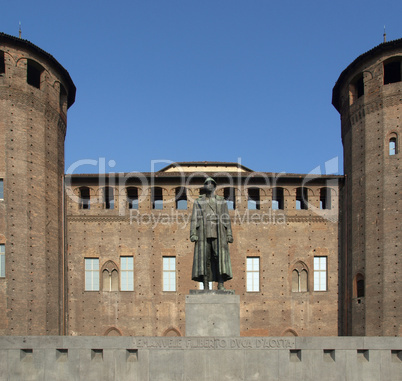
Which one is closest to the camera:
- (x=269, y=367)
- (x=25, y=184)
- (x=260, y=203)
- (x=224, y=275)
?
(x=269, y=367)

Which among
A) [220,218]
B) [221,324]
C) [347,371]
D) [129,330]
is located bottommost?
[129,330]

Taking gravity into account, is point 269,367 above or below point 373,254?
below

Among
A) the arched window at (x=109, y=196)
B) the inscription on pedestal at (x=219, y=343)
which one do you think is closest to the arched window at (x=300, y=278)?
the arched window at (x=109, y=196)

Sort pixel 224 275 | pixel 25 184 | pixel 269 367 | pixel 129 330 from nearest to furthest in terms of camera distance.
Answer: pixel 269 367, pixel 224 275, pixel 25 184, pixel 129 330

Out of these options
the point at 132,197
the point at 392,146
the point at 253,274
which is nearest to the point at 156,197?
the point at 132,197

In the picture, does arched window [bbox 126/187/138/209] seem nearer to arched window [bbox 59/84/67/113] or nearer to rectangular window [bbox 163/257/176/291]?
rectangular window [bbox 163/257/176/291]

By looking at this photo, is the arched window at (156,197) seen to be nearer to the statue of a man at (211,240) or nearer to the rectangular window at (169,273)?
the rectangular window at (169,273)

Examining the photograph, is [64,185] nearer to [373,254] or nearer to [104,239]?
[104,239]

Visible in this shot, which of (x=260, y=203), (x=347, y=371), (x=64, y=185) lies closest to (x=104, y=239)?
(x=64, y=185)

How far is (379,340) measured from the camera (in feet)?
38.0

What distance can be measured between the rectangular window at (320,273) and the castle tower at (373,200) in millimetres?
1012

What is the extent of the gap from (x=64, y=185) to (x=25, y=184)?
364cm

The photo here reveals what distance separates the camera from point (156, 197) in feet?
96.0

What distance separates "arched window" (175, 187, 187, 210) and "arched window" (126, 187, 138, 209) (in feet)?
7.80
